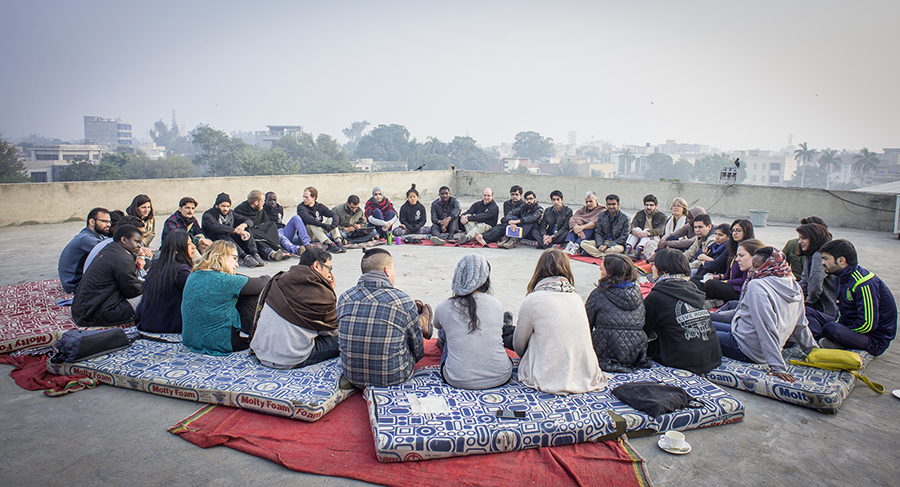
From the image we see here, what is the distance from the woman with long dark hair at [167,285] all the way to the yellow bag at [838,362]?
484 centimetres

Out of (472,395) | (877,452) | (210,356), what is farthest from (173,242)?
(877,452)

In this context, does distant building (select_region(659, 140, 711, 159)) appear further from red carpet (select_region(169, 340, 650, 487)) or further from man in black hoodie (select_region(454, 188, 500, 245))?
red carpet (select_region(169, 340, 650, 487))

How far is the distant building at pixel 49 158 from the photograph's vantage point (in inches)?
1952

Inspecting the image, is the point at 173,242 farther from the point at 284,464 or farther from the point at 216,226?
the point at 216,226

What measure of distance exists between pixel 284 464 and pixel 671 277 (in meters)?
2.90

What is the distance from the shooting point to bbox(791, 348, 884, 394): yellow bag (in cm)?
382

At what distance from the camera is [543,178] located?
17.0m

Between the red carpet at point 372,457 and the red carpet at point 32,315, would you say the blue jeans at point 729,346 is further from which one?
the red carpet at point 32,315

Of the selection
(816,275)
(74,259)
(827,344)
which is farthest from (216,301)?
(816,275)

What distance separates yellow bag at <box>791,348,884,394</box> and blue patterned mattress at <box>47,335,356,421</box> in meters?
3.33

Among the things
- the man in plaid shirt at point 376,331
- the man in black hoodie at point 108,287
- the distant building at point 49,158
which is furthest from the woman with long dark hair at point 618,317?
the distant building at point 49,158

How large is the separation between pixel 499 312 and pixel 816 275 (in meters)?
3.17

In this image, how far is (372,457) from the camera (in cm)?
296

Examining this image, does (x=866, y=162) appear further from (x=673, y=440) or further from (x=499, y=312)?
(x=499, y=312)
